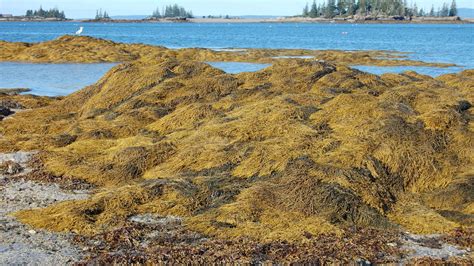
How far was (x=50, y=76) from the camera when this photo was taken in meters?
24.1

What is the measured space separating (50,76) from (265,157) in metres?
18.0

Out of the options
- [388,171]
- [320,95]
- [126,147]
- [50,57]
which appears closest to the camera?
[388,171]

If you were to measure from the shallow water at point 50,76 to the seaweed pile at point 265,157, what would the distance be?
6990 mm

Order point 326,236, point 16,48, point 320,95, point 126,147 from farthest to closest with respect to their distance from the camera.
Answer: point 16,48, point 320,95, point 126,147, point 326,236

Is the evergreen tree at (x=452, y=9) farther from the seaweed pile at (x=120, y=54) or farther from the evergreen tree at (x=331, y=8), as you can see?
the seaweed pile at (x=120, y=54)

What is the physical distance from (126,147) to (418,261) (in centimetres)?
507

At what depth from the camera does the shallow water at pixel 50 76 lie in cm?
1964

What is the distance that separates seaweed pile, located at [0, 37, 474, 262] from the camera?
6785mm

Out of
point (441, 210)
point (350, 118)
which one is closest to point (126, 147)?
point (350, 118)

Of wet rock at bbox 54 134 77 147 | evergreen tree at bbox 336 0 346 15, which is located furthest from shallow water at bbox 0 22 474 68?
evergreen tree at bbox 336 0 346 15

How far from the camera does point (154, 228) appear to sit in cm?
659

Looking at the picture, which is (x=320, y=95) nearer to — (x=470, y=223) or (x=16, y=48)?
(x=470, y=223)

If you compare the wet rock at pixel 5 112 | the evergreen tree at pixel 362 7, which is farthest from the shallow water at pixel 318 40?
the evergreen tree at pixel 362 7

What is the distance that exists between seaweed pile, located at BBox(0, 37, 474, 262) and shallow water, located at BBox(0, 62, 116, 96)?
22.9 ft
